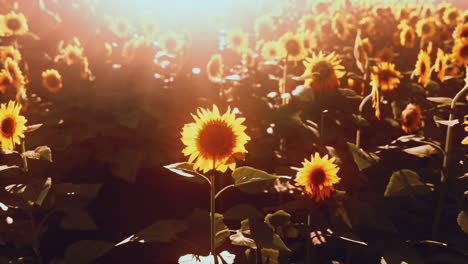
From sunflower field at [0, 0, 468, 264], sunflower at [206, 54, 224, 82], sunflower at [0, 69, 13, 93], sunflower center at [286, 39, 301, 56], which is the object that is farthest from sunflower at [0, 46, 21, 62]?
sunflower center at [286, 39, 301, 56]

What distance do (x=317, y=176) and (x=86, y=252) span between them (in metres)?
1.17

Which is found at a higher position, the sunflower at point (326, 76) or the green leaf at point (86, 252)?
the sunflower at point (326, 76)

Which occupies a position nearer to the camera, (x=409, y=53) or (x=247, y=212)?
(x=247, y=212)

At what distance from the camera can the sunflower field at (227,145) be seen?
1966 millimetres

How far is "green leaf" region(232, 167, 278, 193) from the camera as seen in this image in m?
1.67

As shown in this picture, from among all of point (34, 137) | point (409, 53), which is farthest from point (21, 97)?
point (409, 53)

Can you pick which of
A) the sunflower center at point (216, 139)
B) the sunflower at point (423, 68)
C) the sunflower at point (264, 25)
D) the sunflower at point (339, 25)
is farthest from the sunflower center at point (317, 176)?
the sunflower at point (264, 25)

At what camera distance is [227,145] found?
175 centimetres

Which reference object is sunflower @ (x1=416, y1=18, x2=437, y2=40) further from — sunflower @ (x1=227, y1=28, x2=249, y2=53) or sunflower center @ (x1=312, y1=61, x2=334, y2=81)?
sunflower center @ (x1=312, y1=61, x2=334, y2=81)

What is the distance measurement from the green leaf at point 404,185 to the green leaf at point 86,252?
139 centimetres

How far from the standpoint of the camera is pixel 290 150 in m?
3.07

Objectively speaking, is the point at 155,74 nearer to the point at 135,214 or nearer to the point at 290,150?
the point at 135,214

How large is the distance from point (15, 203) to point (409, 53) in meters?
4.61

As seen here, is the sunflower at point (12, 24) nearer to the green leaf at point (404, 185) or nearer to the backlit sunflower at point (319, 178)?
the backlit sunflower at point (319, 178)
